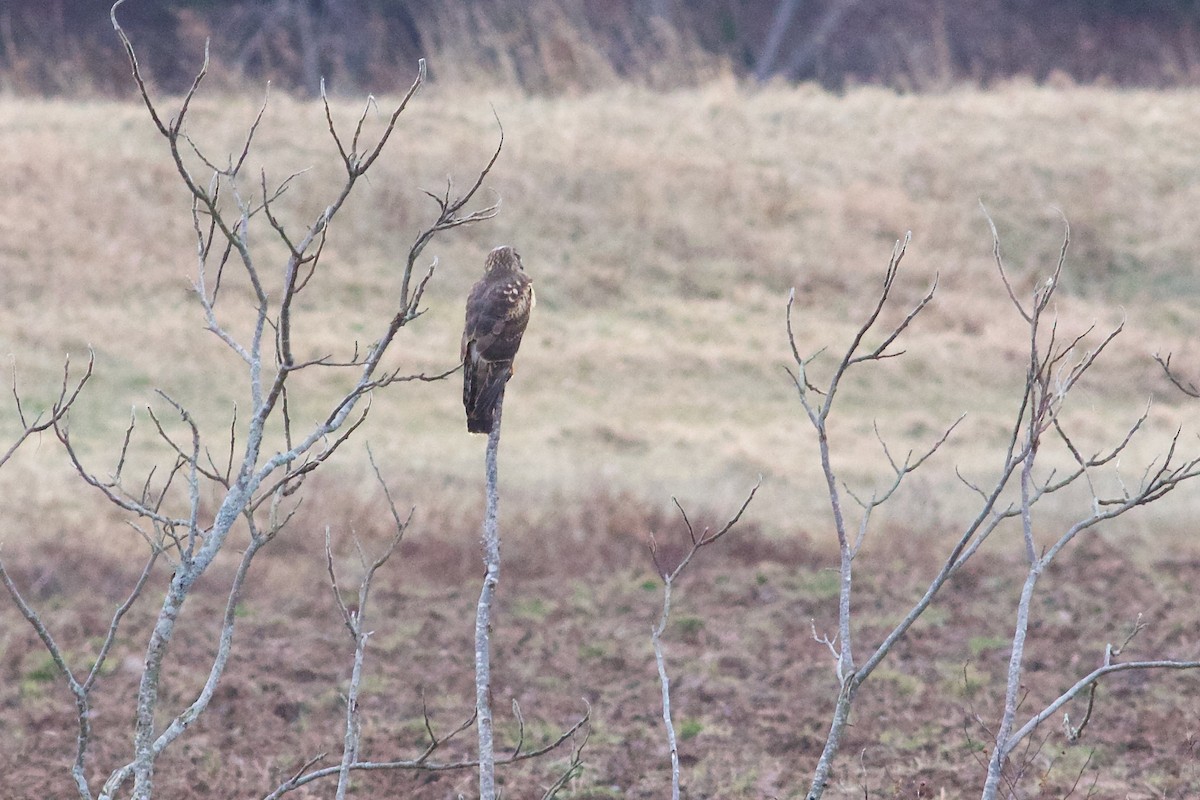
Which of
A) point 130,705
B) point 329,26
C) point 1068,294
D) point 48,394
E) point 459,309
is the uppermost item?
point 329,26

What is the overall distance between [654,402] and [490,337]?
→ 10889 millimetres

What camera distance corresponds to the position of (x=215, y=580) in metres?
9.84

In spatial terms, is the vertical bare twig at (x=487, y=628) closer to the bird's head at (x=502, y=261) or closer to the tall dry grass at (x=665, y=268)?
the bird's head at (x=502, y=261)

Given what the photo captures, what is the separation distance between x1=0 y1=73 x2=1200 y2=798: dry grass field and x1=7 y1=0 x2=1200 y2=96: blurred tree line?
7.22 feet

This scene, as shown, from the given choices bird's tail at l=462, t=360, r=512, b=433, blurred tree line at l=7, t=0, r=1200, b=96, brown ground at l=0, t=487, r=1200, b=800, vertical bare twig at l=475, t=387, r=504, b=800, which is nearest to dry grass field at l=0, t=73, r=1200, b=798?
brown ground at l=0, t=487, r=1200, b=800

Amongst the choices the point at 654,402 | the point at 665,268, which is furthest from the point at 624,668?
the point at 665,268

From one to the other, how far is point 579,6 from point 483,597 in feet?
88.2

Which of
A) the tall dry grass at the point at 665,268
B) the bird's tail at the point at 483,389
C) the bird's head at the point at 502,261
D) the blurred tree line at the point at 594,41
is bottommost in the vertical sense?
the bird's tail at the point at 483,389

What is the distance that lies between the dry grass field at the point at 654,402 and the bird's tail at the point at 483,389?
4.19ft

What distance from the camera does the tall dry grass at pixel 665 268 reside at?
527 inches

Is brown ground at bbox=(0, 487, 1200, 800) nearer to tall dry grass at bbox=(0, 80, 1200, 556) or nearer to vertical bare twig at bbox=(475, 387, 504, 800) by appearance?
tall dry grass at bbox=(0, 80, 1200, 556)

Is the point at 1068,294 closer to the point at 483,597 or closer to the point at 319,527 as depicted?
the point at 319,527

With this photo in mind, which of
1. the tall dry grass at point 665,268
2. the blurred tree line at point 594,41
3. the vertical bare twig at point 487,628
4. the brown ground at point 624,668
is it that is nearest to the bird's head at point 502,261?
the vertical bare twig at point 487,628

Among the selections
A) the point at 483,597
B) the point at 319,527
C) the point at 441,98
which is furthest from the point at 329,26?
the point at 483,597
